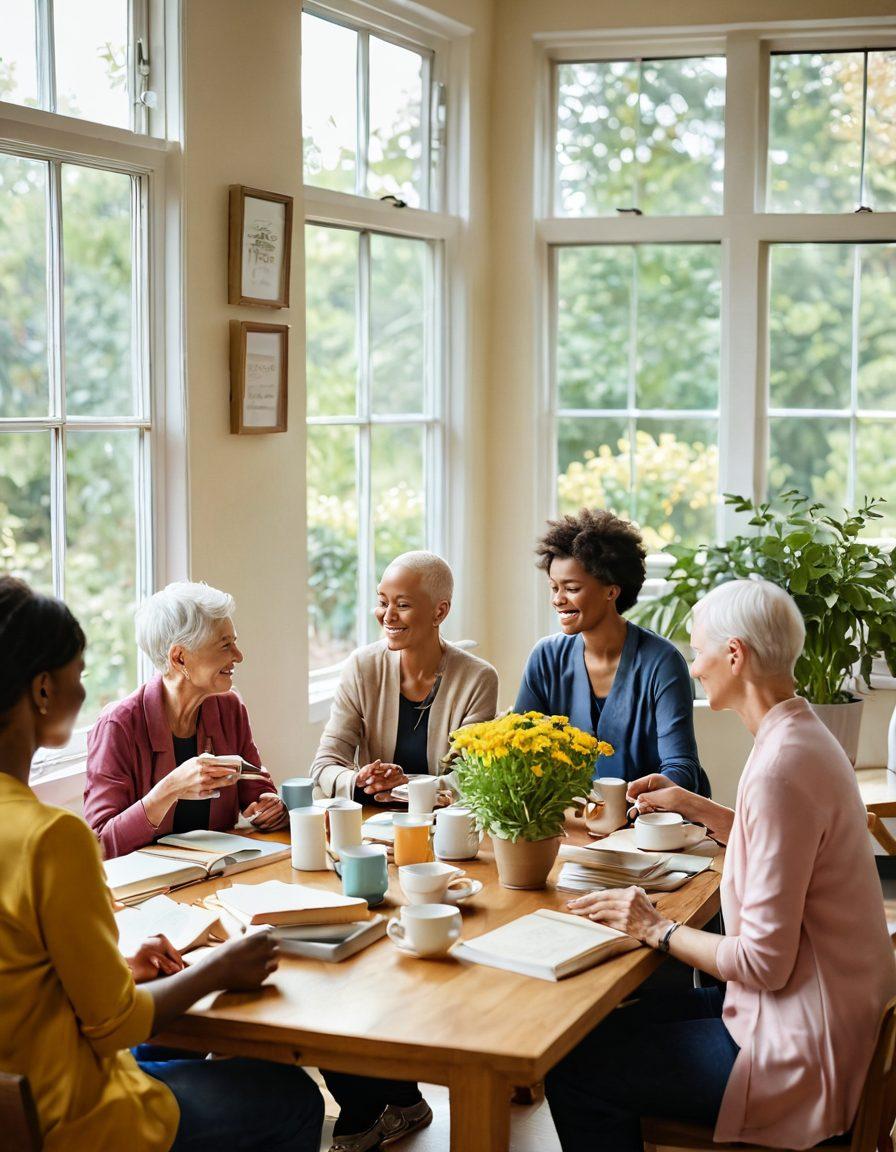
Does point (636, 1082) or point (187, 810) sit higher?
point (187, 810)

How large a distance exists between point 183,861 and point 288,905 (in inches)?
14.7

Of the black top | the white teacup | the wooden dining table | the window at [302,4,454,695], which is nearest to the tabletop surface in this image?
the wooden dining table

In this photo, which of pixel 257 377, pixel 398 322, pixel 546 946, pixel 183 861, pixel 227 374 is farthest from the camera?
pixel 398 322

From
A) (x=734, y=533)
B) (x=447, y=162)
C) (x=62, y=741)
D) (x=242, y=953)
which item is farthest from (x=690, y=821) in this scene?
(x=447, y=162)

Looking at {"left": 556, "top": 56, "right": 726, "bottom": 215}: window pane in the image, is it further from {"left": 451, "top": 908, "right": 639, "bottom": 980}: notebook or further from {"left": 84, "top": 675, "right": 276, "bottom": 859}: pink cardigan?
{"left": 451, "top": 908, "right": 639, "bottom": 980}: notebook

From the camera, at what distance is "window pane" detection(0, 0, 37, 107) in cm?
301

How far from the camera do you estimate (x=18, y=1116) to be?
1.56 m

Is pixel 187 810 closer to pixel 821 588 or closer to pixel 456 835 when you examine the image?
pixel 456 835

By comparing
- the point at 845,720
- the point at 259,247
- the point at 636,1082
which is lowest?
the point at 636,1082

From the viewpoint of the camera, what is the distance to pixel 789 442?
16.2 ft

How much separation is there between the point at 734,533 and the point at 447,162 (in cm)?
171

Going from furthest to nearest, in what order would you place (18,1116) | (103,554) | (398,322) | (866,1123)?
(398,322), (103,554), (866,1123), (18,1116)

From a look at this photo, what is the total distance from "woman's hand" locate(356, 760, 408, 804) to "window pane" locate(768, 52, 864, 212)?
2.88 m

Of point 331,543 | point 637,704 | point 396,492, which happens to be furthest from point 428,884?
point 396,492
